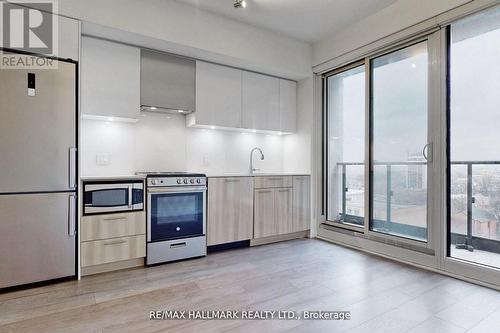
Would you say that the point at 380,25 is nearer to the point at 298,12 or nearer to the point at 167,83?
the point at 298,12

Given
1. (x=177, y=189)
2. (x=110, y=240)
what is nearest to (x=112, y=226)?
(x=110, y=240)

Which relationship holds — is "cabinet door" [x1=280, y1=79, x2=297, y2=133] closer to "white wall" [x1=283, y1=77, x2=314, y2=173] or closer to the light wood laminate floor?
"white wall" [x1=283, y1=77, x2=314, y2=173]

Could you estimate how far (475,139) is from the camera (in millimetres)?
2662

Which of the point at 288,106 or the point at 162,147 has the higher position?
the point at 288,106

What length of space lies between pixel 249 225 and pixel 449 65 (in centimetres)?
275

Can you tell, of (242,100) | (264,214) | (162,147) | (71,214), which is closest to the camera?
(71,214)

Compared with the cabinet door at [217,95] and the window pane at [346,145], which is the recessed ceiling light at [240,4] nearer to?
the cabinet door at [217,95]

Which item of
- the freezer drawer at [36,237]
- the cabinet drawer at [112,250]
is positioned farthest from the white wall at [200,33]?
the cabinet drawer at [112,250]

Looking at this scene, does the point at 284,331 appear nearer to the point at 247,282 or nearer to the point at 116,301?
the point at 247,282

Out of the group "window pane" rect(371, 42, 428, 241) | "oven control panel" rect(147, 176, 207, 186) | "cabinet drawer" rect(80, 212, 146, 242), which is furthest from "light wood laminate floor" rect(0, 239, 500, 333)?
"oven control panel" rect(147, 176, 207, 186)

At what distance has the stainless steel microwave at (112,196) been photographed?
259cm

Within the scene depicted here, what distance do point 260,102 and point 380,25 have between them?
5.63 feet

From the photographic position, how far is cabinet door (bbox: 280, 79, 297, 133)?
13.7 ft

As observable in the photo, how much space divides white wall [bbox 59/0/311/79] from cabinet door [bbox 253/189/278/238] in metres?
1.72
